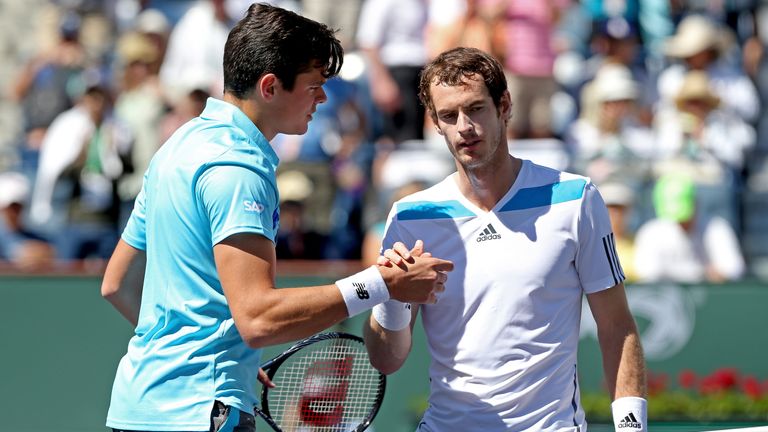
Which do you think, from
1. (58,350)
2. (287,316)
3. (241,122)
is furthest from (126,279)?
(58,350)

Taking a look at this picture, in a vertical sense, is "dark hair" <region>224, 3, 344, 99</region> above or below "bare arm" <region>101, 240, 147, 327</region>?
above

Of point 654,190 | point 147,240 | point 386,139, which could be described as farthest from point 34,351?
point 147,240

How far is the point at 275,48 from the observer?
10.9ft

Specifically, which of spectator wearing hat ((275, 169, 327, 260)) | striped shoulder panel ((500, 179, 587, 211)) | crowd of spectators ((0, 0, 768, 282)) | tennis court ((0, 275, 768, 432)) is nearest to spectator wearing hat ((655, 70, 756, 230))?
crowd of spectators ((0, 0, 768, 282))

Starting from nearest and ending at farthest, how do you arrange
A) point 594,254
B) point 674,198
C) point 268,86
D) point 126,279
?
point 268,86, point 594,254, point 126,279, point 674,198

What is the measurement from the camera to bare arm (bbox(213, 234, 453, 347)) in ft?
10.3

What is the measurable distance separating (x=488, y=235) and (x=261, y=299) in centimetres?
87

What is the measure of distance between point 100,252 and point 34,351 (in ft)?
2.93

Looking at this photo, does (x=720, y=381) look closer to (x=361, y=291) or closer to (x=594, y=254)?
(x=594, y=254)

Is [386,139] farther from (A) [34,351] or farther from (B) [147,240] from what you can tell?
(B) [147,240]

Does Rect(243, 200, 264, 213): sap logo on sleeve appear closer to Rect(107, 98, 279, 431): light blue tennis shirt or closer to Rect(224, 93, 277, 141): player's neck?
Rect(107, 98, 279, 431): light blue tennis shirt

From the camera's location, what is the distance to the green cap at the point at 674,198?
8.78m

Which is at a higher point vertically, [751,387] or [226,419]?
[226,419]

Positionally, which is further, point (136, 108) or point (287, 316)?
point (136, 108)
